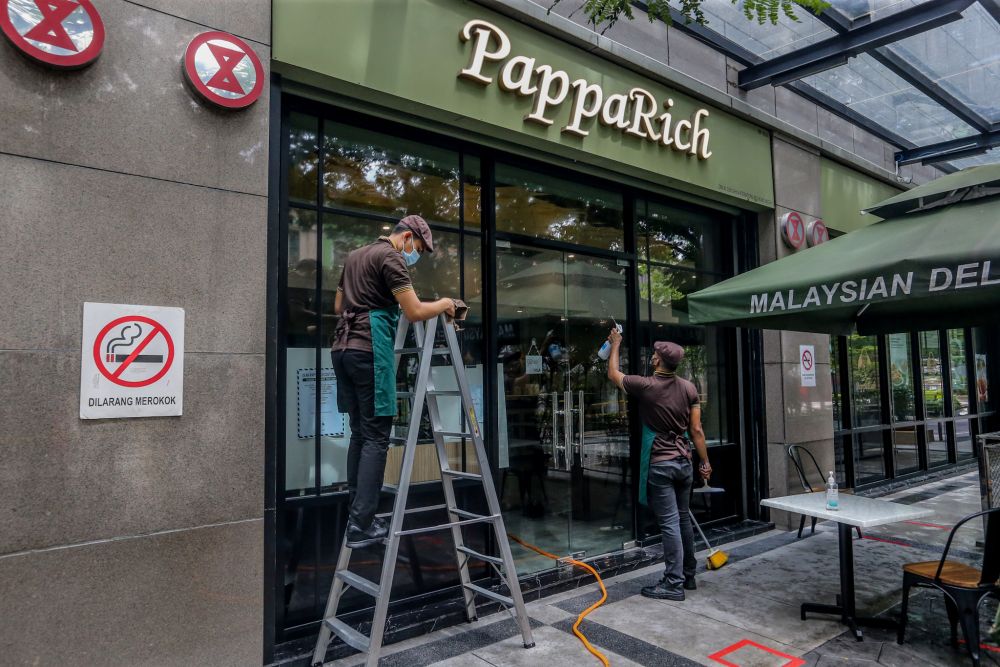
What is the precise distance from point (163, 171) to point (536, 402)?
3.45 m

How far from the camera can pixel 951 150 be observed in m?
9.74

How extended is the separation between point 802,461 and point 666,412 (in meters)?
3.38

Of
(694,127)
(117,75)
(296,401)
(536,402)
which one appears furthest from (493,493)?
(694,127)

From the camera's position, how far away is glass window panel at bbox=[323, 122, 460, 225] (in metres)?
4.51

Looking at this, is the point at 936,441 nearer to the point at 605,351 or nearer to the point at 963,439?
the point at 963,439

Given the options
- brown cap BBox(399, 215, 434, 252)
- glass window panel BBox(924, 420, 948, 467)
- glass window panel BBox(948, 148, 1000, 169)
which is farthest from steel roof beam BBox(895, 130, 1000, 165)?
brown cap BBox(399, 215, 434, 252)

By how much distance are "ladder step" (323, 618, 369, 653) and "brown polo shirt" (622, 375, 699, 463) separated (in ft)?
8.72

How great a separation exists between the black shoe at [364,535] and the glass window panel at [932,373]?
436 inches

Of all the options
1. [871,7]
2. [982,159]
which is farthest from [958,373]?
[871,7]

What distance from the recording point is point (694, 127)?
6.43 meters

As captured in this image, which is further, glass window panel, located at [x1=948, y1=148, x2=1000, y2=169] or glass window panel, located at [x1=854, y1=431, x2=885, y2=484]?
glass window panel, located at [x1=948, y1=148, x2=1000, y2=169]

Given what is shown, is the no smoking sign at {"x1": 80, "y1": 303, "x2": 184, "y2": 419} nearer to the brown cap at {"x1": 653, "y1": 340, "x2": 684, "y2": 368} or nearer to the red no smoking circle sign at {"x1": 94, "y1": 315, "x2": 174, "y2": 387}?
the red no smoking circle sign at {"x1": 94, "y1": 315, "x2": 174, "y2": 387}

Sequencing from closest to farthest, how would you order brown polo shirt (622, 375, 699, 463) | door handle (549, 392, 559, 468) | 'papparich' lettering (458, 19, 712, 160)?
'papparich' lettering (458, 19, 712, 160)
brown polo shirt (622, 375, 699, 463)
door handle (549, 392, 559, 468)

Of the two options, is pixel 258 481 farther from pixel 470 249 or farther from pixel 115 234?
pixel 470 249
